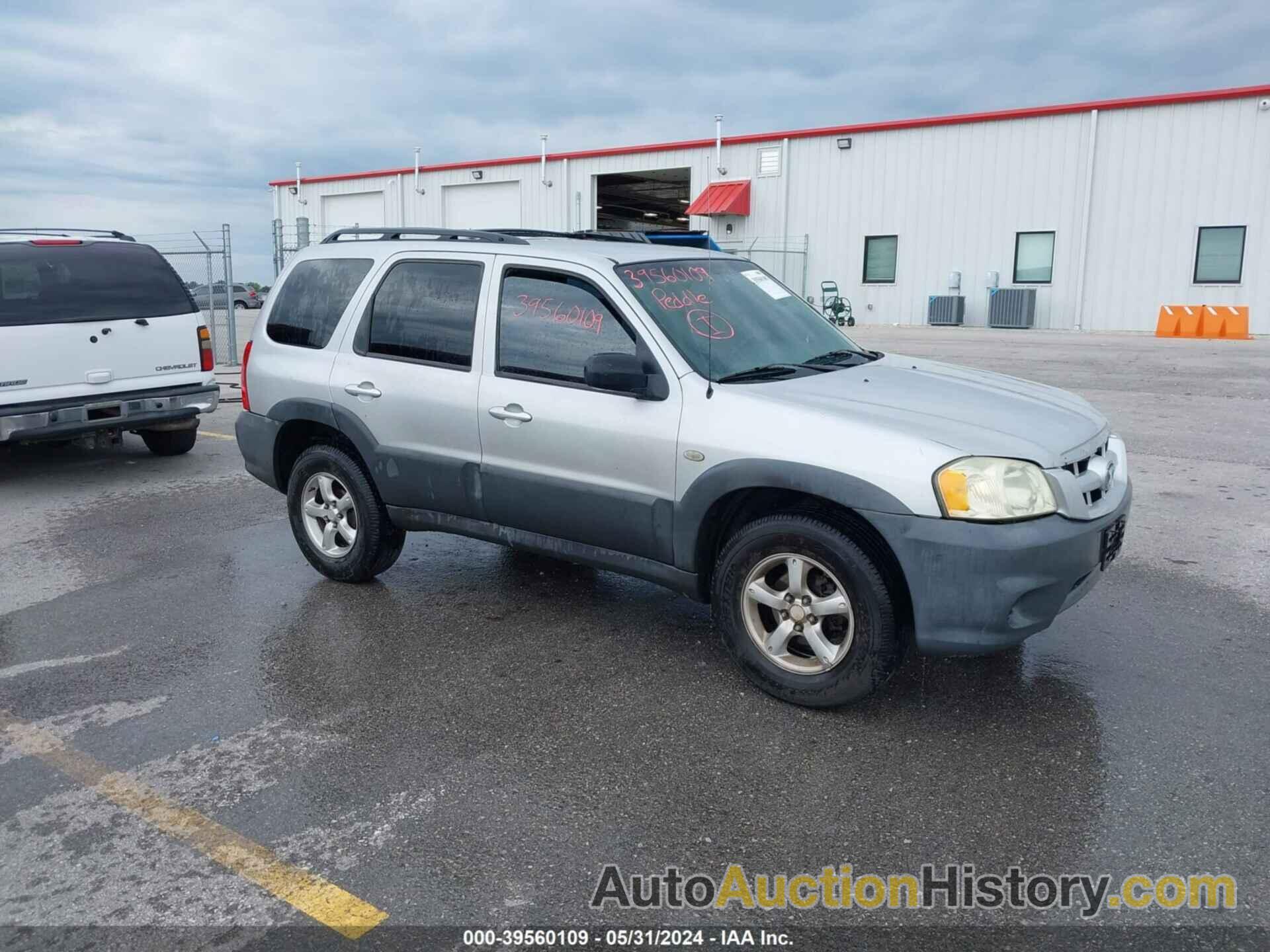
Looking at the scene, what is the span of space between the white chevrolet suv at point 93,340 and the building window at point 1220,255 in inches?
967

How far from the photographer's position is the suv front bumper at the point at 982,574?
11.8 ft

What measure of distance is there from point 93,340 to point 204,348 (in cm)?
99

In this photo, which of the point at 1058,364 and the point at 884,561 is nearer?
the point at 884,561

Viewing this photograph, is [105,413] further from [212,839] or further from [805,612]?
[805,612]

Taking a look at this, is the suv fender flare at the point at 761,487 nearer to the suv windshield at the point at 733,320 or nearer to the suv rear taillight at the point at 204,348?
the suv windshield at the point at 733,320

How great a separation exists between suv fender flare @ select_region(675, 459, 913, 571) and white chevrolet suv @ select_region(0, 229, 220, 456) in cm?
595

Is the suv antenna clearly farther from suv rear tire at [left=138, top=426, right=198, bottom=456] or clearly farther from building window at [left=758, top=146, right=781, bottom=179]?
building window at [left=758, top=146, right=781, bottom=179]

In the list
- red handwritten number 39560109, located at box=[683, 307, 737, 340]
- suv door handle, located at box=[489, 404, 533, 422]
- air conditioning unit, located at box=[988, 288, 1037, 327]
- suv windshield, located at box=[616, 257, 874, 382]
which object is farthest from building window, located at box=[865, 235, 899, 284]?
suv door handle, located at box=[489, 404, 533, 422]

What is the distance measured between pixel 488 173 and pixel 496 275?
34.7 meters

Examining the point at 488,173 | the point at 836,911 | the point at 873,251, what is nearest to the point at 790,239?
the point at 873,251

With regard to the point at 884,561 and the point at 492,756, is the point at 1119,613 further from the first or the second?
the point at 492,756

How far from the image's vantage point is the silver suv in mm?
3715

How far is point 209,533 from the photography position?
6973mm

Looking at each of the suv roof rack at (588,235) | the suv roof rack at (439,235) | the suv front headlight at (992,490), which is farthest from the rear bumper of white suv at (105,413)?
the suv front headlight at (992,490)
